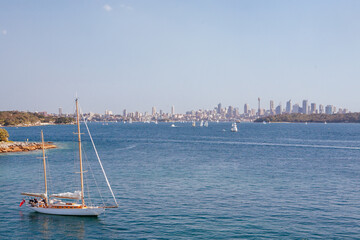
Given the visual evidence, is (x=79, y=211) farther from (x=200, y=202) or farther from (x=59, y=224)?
(x=200, y=202)

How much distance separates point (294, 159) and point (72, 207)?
65.0 m

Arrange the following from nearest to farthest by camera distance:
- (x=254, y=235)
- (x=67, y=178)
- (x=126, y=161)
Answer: (x=254, y=235) → (x=67, y=178) → (x=126, y=161)

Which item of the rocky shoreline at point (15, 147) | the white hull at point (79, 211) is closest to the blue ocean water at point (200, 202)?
the white hull at point (79, 211)

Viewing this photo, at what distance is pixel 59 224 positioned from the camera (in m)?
33.8

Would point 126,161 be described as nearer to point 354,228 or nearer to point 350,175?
point 350,175

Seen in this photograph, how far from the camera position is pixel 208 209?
37.7 metres

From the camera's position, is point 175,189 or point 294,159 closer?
point 175,189

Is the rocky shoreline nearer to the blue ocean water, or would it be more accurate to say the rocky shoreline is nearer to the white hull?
the blue ocean water

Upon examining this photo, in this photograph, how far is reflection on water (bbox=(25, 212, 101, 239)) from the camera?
101ft

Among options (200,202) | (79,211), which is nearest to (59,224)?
(79,211)

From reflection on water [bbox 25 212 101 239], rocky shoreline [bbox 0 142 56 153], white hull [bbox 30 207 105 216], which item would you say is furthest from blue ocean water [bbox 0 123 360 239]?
rocky shoreline [bbox 0 142 56 153]

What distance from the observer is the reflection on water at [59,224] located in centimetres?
3083

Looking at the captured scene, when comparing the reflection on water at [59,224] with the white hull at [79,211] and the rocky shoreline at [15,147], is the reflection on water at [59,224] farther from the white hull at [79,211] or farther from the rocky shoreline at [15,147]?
the rocky shoreline at [15,147]

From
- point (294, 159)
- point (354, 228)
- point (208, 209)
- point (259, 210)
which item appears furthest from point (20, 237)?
point (294, 159)
